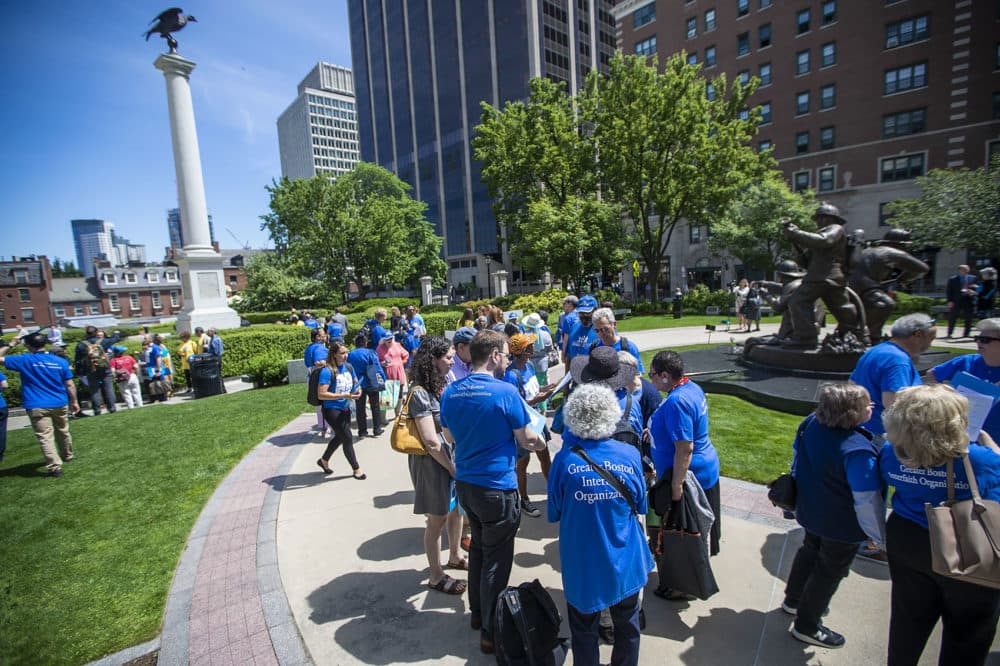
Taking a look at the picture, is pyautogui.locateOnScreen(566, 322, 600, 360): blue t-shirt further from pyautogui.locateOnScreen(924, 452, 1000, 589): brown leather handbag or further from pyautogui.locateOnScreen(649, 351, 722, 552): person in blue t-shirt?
pyautogui.locateOnScreen(924, 452, 1000, 589): brown leather handbag

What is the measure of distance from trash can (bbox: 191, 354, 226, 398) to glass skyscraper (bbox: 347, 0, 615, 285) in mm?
44042

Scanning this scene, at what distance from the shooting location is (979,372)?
12.2ft

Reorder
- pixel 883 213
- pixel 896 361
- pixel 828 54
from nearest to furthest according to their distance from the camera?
pixel 896 361
pixel 883 213
pixel 828 54

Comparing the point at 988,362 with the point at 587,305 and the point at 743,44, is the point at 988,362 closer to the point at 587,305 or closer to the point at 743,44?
the point at 587,305

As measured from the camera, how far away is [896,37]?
31531mm

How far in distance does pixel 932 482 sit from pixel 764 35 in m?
45.9

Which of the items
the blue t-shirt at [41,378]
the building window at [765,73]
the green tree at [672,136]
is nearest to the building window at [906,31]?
the building window at [765,73]

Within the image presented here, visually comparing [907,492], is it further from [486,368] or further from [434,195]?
[434,195]

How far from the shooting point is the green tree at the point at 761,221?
28188 millimetres

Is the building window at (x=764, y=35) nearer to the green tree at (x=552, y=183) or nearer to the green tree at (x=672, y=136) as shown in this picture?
the green tree at (x=672, y=136)

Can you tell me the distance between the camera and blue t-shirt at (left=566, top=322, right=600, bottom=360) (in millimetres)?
6784

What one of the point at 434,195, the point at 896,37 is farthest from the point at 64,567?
the point at 434,195

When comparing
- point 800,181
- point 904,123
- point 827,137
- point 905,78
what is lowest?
point 800,181

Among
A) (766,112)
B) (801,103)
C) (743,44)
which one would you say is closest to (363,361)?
(801,103)
